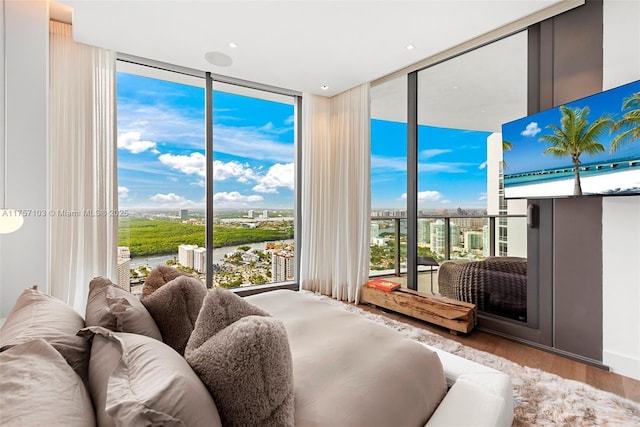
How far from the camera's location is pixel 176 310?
124 centimetres

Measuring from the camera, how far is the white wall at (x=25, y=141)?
2.25m

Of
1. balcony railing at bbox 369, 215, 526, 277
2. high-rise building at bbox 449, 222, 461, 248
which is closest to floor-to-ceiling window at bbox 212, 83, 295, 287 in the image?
balcony railing at bbox 369, 215, 526, 277

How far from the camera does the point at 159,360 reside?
77 centimetres

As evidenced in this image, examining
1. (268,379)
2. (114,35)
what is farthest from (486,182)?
(114,35)

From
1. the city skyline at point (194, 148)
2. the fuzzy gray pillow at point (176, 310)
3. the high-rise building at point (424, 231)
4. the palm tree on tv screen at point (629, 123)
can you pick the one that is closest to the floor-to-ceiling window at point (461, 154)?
the high-rise building at point (424, 231)

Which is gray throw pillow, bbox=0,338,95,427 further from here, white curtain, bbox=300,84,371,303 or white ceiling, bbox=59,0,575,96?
white curtain, bbox=300,84,371,303

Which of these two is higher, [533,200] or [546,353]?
[533,200]

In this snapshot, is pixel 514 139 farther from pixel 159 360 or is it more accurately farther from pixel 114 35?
pixel 114 35

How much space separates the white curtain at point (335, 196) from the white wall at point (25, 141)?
8.89ft

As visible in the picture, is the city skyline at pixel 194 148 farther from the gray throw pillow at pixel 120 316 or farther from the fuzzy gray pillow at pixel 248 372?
the fuzzy gray pillow at pixel 248 372

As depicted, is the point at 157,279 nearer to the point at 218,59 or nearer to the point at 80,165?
the point at 80,165

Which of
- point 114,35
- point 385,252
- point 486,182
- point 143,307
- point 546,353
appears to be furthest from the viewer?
point 385,252

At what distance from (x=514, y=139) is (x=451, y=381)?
2.09m

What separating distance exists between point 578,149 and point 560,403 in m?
1.66
